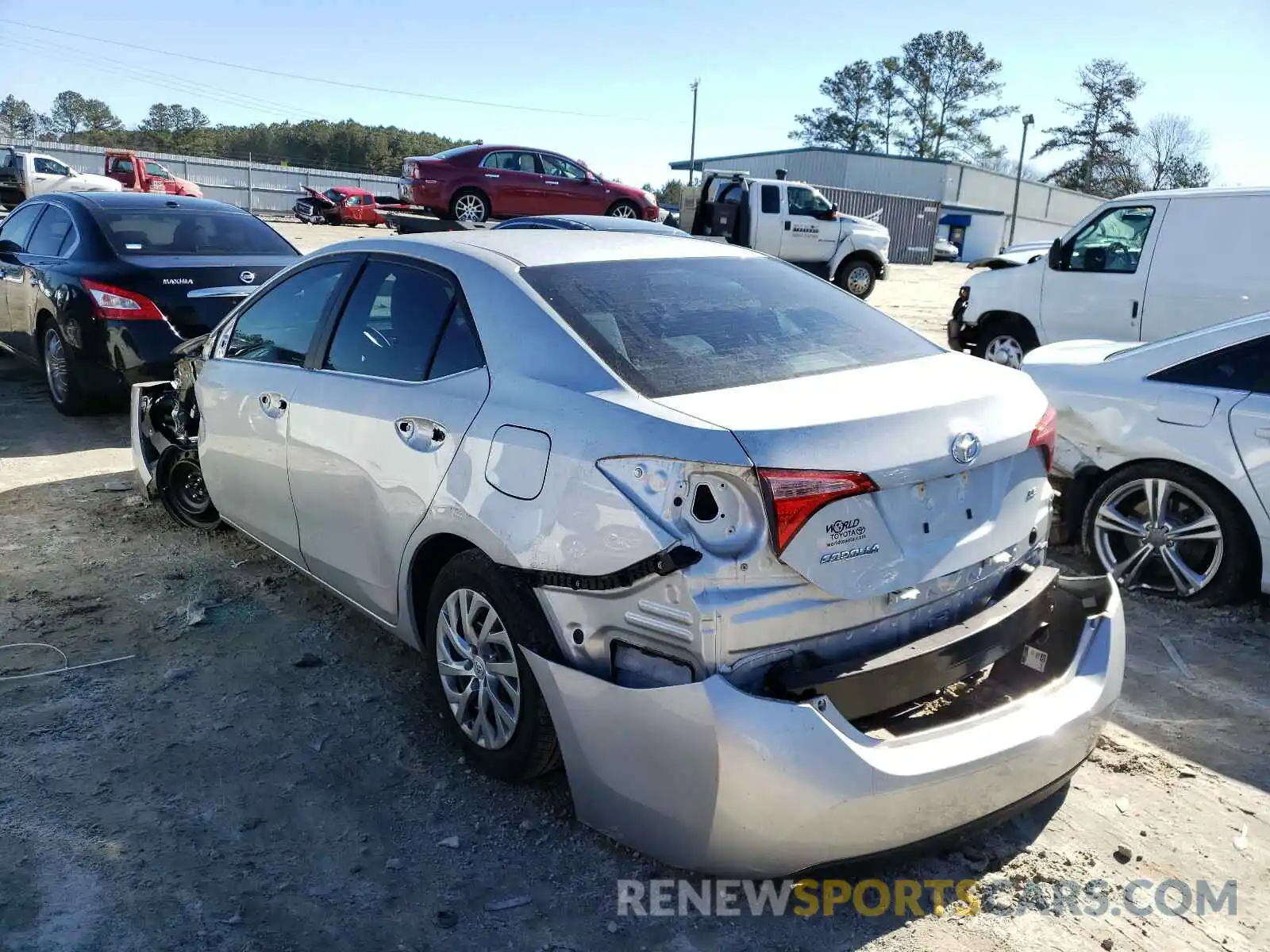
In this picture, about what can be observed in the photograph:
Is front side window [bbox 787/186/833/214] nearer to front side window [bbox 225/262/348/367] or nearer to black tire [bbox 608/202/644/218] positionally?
black tire [bbox 608/202/644/218]

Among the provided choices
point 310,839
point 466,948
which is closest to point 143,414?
point 310,839

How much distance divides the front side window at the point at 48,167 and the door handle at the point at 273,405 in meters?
25.8

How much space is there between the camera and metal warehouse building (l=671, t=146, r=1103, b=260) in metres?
50.8

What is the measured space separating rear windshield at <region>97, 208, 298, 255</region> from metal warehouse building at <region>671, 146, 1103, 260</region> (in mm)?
45393

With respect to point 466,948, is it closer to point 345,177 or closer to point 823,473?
point 823,473

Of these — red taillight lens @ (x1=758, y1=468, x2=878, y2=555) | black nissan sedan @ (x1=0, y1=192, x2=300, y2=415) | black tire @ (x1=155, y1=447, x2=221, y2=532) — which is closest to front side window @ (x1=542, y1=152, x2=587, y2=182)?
black nissan sedan @ (x1=0, y1=192, x2=300, y2=415)

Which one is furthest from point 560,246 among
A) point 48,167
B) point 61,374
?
point 48,167

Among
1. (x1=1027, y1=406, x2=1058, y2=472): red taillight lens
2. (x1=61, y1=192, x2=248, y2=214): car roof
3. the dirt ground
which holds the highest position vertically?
(x1=61, y1=192, x2=248, y2=214): car roof

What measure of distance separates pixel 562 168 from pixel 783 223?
163 inches

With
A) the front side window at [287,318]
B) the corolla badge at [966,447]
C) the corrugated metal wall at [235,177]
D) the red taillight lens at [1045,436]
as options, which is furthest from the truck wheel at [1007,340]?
the corrugated metal wall at [235,177]

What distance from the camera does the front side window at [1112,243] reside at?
8.73 m

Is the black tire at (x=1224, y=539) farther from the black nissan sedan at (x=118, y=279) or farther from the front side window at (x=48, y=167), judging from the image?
the front side window at (x=48, y=167)

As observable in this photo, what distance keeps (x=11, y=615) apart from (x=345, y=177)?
4281cm

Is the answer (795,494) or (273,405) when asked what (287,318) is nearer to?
(273,405)
